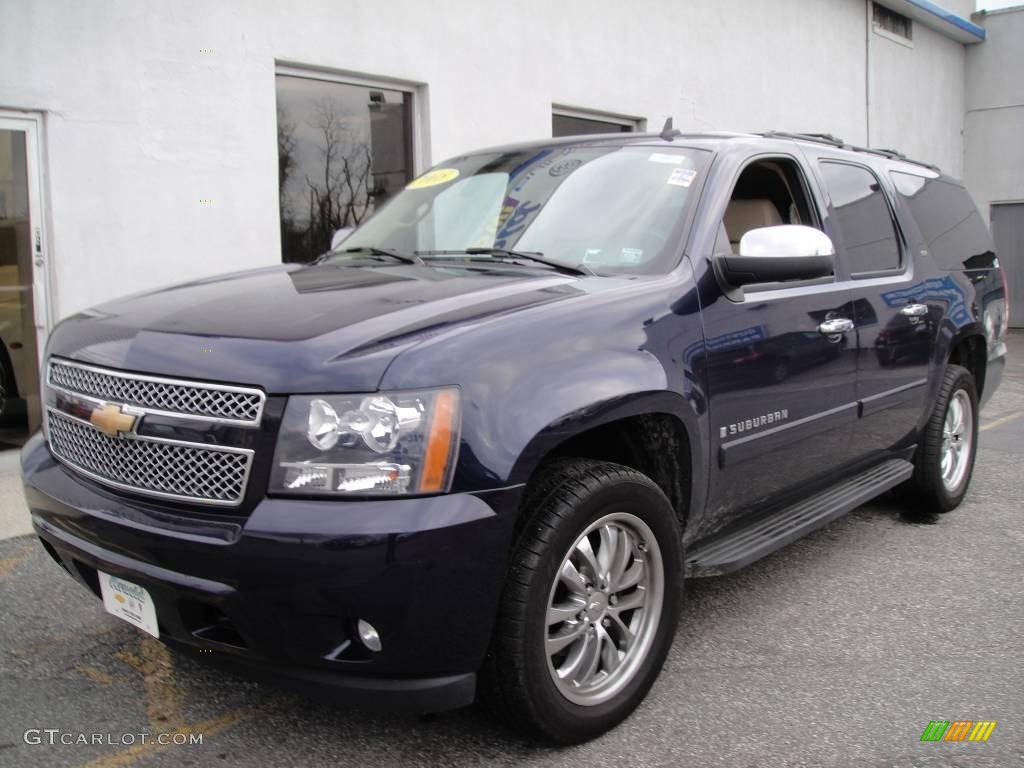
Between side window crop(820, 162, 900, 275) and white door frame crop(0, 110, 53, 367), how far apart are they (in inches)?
195

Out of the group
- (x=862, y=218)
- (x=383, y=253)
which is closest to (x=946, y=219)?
(x=862, y=218)

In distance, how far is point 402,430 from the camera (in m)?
2.31

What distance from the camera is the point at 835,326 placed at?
382 cm

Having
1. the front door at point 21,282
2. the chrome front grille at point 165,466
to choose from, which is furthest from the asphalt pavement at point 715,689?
the front door at point 21,282

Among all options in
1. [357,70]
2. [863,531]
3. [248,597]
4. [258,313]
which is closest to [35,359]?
[357,70]

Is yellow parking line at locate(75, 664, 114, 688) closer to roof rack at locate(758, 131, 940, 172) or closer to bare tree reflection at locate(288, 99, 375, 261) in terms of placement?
roof rack at locate(758, 131, 940, 172)

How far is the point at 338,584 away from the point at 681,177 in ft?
6.78

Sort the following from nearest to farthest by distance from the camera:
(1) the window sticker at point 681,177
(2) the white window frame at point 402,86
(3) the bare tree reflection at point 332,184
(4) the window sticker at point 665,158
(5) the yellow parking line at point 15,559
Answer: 1. (1) the window sticker at point 681,177
2. (4) the window sticker at point 665,158
3. (5) the yellow parking line at point 15,559
4. (2) the white window frame at point 402,86
5. (3) the bare tree reflection at point 332,184

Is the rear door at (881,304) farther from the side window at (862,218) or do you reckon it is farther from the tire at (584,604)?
the tire at (584,604)

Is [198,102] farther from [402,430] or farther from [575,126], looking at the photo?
Result: [402,430]

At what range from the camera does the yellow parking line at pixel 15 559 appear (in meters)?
4.34

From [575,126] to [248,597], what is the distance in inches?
345

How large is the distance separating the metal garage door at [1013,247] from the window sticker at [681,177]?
17.9 meters

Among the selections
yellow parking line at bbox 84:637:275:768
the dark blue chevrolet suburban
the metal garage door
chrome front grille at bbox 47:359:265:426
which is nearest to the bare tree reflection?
the dark blue chevrolet suburban
